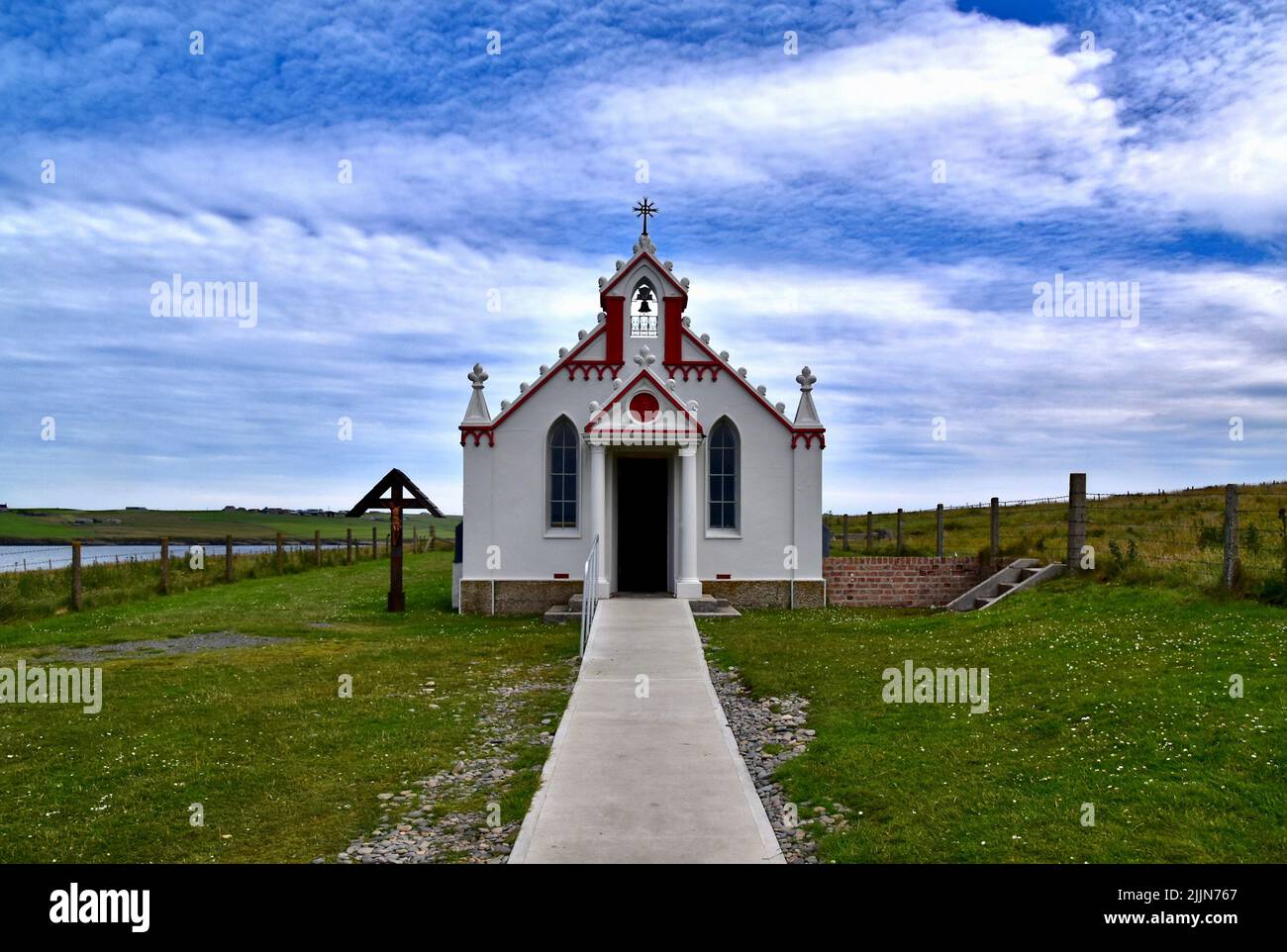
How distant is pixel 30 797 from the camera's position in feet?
24.4

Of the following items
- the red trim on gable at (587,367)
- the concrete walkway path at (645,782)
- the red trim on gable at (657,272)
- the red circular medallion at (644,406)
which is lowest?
the concrete walkway path at (645,782)

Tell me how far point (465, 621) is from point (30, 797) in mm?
11771

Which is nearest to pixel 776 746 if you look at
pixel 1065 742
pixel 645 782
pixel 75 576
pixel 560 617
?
pixel 645 782

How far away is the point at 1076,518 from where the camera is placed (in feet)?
62.1

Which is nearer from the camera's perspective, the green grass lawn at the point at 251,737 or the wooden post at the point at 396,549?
the green grass lawn at the point at 251,737

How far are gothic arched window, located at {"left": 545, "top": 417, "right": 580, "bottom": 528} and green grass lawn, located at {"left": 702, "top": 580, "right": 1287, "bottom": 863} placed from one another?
23.0 ft

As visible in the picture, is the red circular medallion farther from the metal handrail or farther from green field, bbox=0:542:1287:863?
green field, bbox=0:542:1287:863

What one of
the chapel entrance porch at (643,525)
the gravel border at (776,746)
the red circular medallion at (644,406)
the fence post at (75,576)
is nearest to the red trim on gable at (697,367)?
the red circular medallion at (644,406)

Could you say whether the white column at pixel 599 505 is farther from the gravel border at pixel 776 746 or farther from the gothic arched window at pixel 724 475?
the gravel border at pixel 776 746

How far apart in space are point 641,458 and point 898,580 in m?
7.05

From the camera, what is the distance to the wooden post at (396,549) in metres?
20.9

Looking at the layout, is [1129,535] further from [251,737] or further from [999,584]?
[251,737]

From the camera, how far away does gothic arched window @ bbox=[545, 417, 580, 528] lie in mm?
20703

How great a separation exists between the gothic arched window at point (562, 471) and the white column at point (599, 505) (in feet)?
2.79
